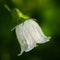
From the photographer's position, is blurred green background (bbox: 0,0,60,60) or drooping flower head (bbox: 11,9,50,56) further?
blurred green background (bbox: 0,0,60,60)

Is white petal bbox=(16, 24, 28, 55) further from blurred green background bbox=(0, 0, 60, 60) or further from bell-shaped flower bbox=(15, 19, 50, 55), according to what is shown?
blurred green background bbox=(0, 0, 60, 60)

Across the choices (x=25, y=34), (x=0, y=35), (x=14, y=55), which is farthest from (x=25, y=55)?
(x=25, y=34)

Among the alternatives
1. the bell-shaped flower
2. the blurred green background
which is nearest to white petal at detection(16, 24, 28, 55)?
the bell-shaped flower

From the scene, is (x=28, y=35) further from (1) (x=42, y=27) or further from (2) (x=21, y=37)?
(1) (x=42, y=27)

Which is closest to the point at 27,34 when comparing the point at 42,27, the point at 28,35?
the point at 28,35

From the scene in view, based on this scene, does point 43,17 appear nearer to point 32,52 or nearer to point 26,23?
point 32,52

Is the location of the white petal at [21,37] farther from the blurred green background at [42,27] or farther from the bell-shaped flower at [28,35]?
the blurred green background at [42,27]

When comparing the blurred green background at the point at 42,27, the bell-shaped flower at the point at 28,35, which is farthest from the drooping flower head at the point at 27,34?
the blurred green background at the point at 42,27
